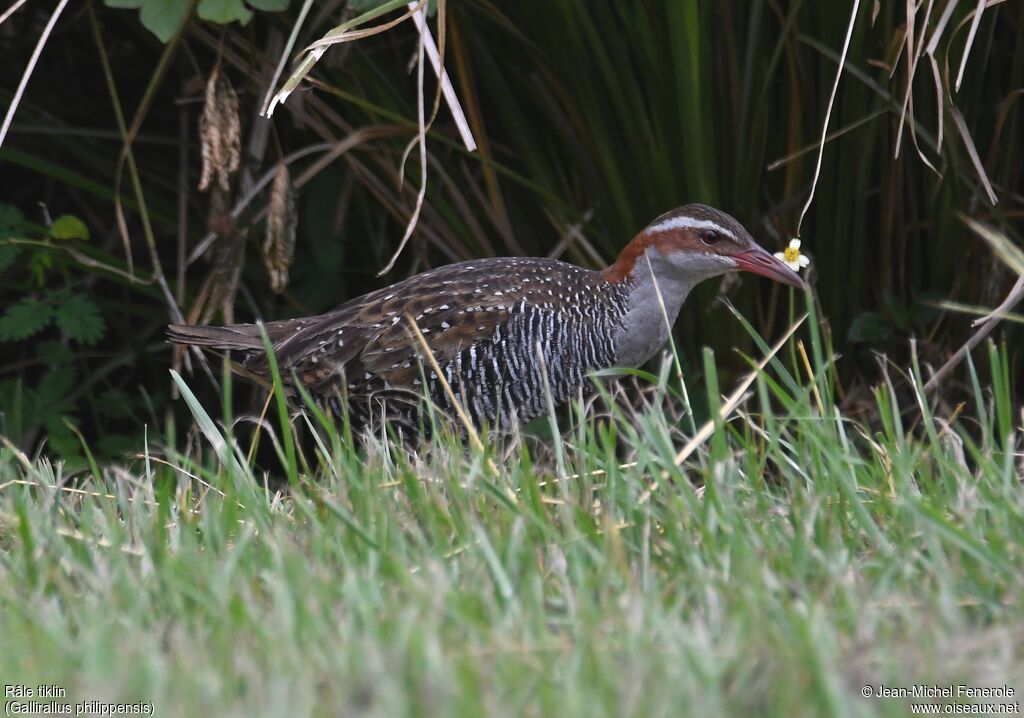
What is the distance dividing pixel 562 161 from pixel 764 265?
3.46 ft

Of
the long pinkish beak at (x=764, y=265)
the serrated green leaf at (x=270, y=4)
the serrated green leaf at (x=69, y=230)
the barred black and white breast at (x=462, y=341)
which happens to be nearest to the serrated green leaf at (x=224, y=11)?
the serrated green leaf at (x=270, y=4)

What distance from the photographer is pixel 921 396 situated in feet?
9.46

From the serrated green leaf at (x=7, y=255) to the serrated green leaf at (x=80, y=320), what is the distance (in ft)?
0.79

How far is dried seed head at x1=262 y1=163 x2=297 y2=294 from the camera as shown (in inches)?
160

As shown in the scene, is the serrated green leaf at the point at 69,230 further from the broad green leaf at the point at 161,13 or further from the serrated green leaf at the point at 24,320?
the broad green leaf at the point at 161,13

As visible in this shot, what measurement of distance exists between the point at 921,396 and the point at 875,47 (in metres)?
1.72

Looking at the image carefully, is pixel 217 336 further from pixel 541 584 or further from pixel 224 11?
pixel 541 584

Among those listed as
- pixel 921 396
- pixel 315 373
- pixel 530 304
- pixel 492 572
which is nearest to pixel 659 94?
pixel 530 304

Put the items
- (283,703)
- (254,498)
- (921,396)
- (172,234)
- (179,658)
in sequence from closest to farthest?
(283,703), (179,658), (254,498), (921,396), (172,234)

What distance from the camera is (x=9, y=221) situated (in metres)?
4.66

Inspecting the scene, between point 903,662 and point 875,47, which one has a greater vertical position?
point 875,47

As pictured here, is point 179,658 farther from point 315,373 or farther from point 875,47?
point 875,47

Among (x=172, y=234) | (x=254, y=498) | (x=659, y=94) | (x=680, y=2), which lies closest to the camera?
(x=254, y=498)

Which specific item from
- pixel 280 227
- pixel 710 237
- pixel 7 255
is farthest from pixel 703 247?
pixel 7 255
